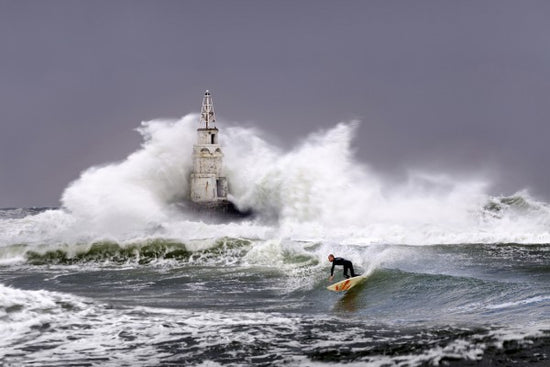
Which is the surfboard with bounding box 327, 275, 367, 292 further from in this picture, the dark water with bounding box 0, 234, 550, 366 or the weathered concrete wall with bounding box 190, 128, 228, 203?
the weathered concrete wall with bounding box 190, 128, 228, 203

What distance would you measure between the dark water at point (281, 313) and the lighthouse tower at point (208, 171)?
830 inches

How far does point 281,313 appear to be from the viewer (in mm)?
15125

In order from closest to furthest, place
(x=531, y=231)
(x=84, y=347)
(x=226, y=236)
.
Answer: (x=84, y=347) < (x=226, y=236) < (x=531, y=231)

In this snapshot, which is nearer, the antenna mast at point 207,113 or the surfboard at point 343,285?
the surfboard at point 343,285

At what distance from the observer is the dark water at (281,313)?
10680 mm

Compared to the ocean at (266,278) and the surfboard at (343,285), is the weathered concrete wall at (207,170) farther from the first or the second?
the surfboard at (343,285)

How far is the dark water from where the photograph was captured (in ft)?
35.0

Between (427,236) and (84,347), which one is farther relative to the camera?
(427,236)

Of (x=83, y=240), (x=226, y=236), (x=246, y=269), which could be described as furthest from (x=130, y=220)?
(x=246, y=269)

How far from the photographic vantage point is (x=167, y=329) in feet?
42.5

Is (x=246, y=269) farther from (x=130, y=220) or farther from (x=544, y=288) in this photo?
(x=130, y=220)

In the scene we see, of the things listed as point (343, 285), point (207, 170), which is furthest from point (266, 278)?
point (207, 170)

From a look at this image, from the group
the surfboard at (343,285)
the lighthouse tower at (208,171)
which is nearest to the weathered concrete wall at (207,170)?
the lighthouse tower at (208,171)

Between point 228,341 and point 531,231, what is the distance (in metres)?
26.5
